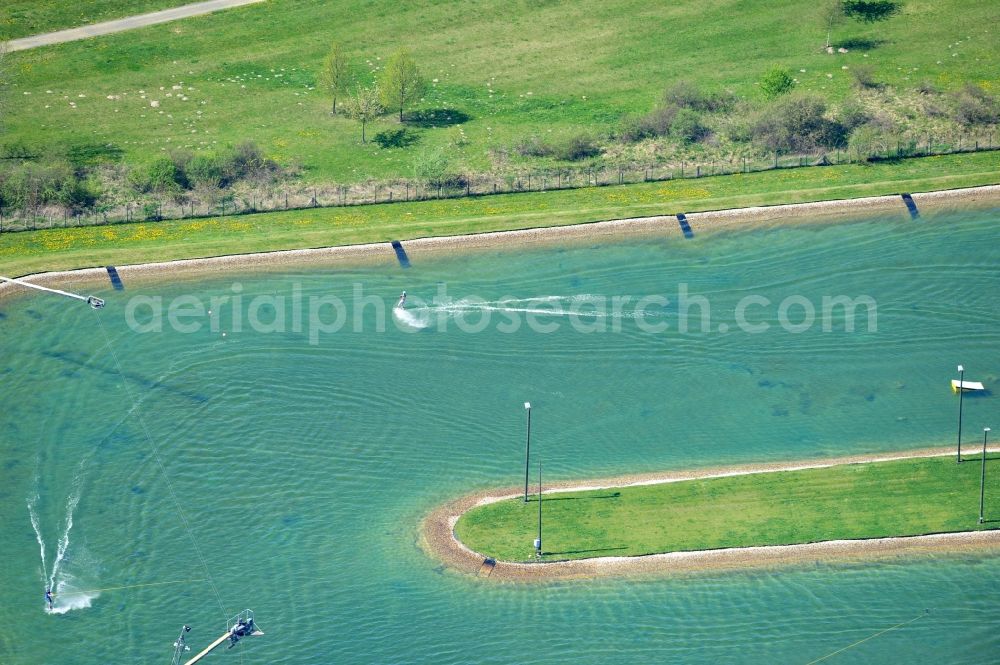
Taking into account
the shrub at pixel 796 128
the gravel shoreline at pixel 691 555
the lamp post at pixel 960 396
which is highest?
the shrub at pixel 796 128

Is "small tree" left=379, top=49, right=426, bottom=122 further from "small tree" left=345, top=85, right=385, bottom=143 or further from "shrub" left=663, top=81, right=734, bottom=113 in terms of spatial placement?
"shrub" left=663, top=81, right=734, bottom=113

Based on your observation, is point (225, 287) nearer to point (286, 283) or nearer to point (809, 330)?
point (286, 283)

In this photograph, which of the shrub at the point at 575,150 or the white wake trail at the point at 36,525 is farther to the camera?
the shrub at the point at 575,150

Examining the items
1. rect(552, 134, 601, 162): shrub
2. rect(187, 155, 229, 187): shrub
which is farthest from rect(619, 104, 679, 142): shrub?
rect(187, 155, 229, 187): shrub

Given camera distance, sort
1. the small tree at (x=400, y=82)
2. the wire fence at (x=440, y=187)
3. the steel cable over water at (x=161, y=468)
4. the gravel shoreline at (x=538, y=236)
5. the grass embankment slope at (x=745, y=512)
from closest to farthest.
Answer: the steel cable over water at (x=161, y=468) < the grass embankment slope at (x=745, y=512) < the gravel shoreline at (x=538, y=236) < the wire fence at (x=440, y=187) < the small tree at (x=400, y=82)

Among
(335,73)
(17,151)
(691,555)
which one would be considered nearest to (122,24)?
(17,151)

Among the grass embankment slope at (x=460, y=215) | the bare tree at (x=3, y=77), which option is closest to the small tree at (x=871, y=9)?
the grass embankment slope at (x=460, y=215)

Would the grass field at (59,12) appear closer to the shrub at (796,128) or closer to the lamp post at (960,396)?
the shrub at (796,128)
